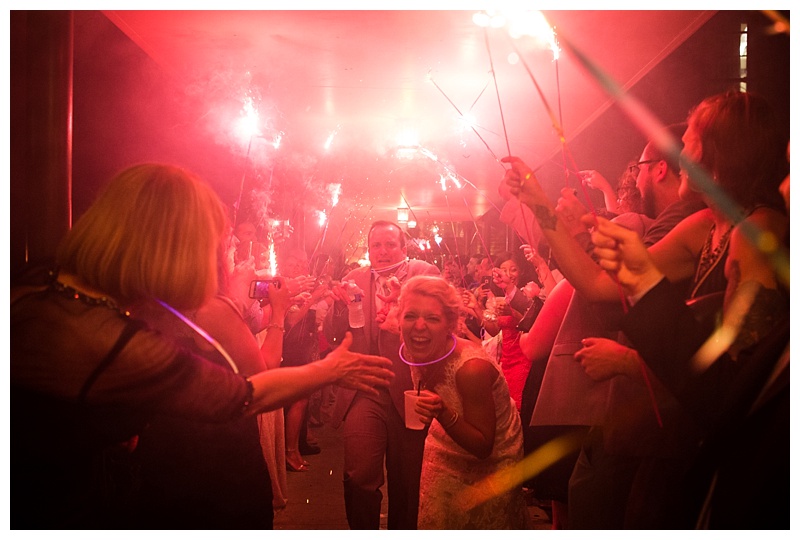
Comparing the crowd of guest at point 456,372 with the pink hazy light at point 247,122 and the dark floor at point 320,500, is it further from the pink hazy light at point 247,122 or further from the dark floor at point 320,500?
the pink hazy light at point 247,122

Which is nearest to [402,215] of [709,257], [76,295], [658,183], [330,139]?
[330,139]

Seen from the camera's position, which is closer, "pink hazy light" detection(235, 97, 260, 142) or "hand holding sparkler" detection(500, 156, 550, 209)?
"hand holding sparkler" detection(500, 156, 550, 209)

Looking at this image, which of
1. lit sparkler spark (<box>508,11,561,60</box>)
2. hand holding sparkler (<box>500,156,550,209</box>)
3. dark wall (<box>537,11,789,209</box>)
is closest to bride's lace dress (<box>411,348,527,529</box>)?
hand holding sparkler (<box>500,156,550,209</box>)

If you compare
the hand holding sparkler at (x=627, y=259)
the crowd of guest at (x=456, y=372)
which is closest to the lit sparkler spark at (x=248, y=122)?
the crowd of guest at (x=456, y=372)

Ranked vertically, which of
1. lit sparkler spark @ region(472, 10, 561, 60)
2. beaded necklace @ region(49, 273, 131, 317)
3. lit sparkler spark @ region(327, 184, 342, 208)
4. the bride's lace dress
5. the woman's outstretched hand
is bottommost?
the bride's lace dress

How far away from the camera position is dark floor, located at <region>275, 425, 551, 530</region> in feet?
10.2

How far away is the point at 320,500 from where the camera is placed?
344cm

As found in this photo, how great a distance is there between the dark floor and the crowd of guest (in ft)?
0.89

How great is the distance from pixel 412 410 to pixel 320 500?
4.19 ft

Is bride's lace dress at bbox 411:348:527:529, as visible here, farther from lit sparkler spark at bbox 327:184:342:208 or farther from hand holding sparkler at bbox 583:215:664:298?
lit sparkler spark at bbox 327:184:342:208

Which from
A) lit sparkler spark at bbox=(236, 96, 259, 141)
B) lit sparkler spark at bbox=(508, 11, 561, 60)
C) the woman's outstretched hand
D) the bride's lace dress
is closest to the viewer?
the woman's outstretched hand
